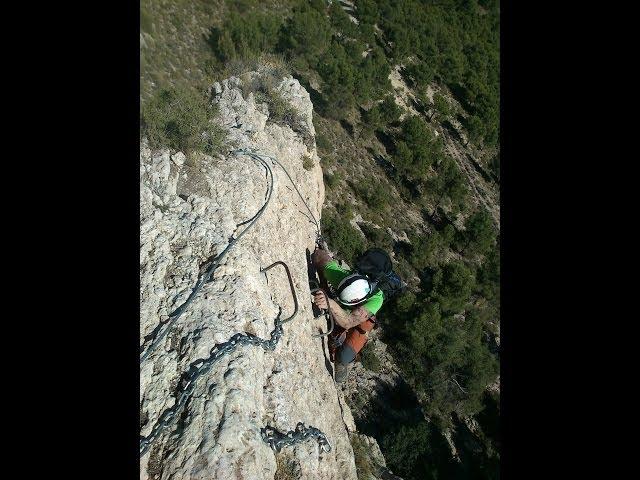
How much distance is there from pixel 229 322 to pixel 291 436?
1.10 m

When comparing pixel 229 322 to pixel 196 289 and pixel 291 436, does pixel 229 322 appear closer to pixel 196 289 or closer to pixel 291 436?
pixel 196 289

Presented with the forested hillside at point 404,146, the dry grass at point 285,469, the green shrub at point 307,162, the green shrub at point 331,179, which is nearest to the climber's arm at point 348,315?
the dry grass at point 285,469

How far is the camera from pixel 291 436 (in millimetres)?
3465

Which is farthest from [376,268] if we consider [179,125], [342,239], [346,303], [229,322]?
[342,239]

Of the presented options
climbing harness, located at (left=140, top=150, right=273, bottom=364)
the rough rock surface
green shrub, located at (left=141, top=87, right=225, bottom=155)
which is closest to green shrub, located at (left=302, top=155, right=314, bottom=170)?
the rough rock surface

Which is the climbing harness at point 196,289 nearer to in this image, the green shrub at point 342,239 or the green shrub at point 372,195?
the green shrub at point 342,239

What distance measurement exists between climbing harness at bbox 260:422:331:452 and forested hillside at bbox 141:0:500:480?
3298 millimetres

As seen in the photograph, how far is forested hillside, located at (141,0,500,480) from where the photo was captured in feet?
31.0

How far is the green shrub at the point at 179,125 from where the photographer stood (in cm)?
471

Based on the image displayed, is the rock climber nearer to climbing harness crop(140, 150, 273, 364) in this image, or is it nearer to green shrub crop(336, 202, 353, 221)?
climbing harness crop(140, 150, 273, 364)
